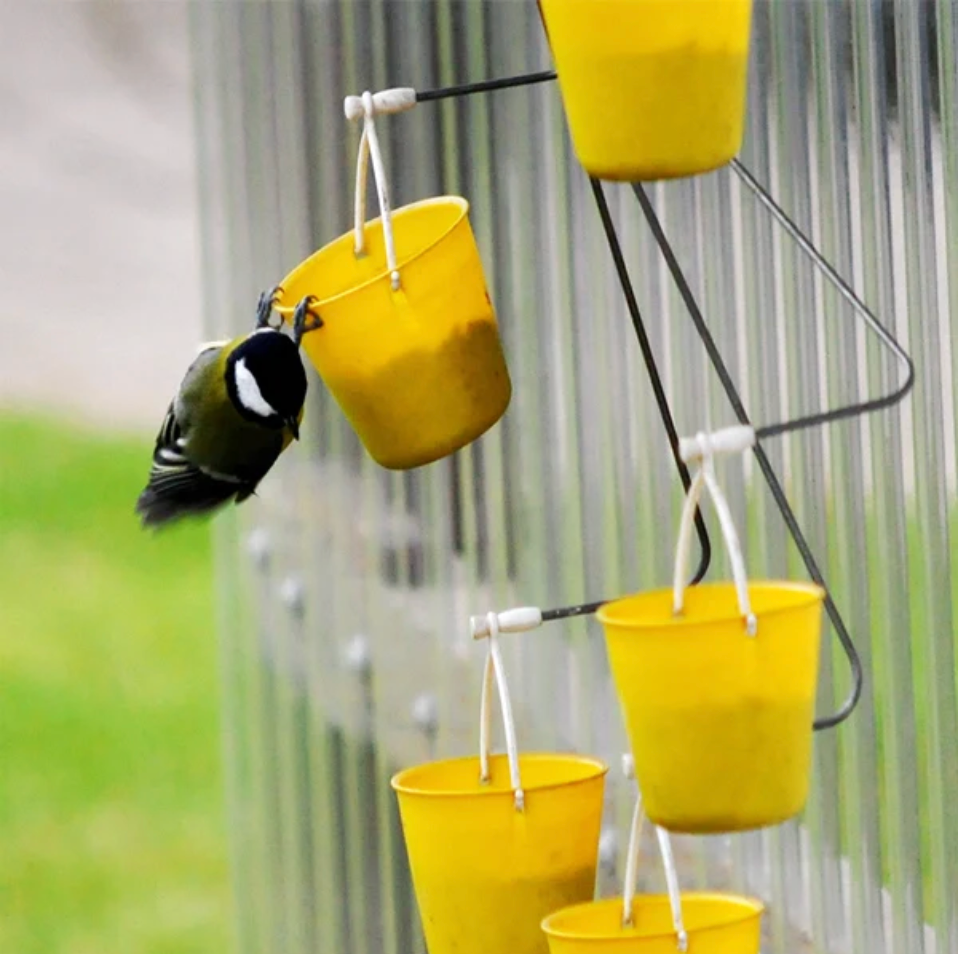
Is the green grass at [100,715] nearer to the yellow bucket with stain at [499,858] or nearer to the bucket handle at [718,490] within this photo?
the yellow bucket with stain at [499,858]

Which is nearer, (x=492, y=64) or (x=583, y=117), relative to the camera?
(x=583, y=117)

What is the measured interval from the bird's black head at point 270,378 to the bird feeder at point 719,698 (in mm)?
362

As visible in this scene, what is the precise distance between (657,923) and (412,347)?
1.20ft

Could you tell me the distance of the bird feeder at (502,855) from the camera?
3.18ft

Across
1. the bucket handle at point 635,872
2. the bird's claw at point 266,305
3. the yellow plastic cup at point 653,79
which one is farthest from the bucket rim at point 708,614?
the bird's claw at point 266,305

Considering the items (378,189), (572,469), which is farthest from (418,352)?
(572,469)

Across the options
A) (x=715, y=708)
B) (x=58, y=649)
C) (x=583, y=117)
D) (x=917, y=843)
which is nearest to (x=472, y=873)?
(x=715, y=708)

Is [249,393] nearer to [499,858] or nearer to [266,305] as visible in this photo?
[266,305]

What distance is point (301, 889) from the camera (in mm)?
1836

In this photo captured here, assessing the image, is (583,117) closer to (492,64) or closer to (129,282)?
(492,64)

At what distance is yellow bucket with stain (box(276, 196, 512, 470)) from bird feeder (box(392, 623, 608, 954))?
0.13m

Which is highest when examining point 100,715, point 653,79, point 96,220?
point 96,220

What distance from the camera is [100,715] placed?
7.86ft

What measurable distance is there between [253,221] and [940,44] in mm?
754
